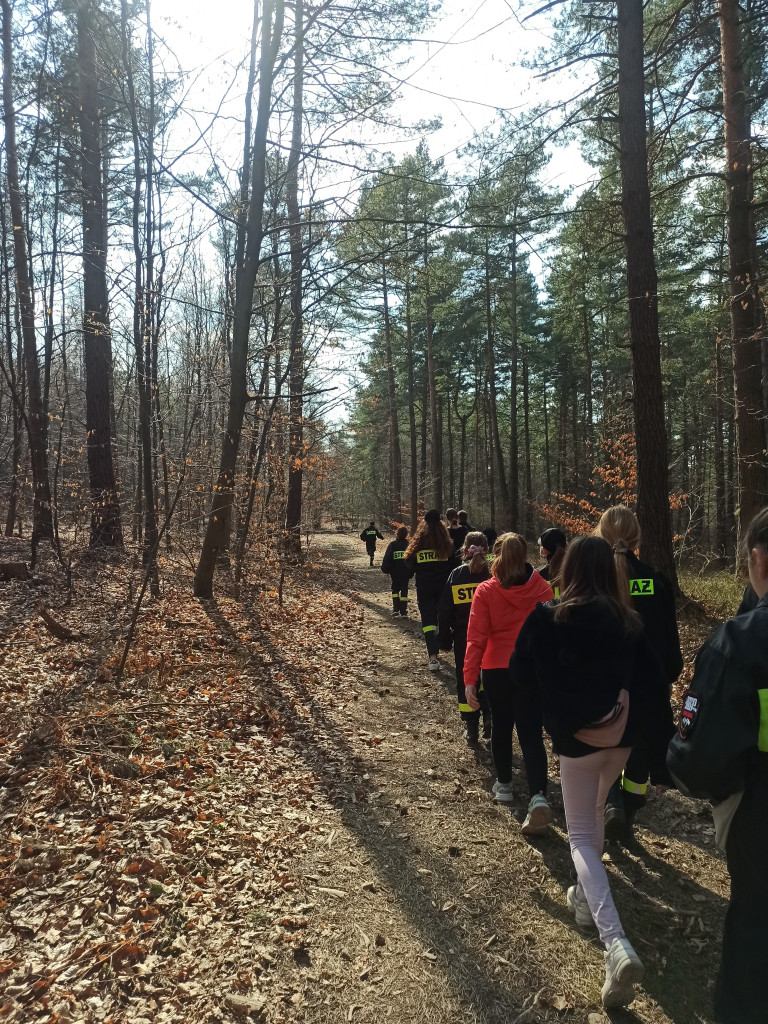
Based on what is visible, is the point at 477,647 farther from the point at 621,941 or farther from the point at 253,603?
the point at 253,603

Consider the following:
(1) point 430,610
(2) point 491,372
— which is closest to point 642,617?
(1) point 430,610

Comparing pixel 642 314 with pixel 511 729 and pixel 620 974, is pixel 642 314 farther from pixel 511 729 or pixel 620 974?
pixel 620 974

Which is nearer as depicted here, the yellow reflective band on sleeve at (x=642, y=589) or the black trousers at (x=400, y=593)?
the yellow reflective band on sleeve at (x=642, y=589)

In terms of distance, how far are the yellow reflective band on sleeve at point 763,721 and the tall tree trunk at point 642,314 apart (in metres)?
6.44

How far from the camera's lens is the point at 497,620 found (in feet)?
15.6

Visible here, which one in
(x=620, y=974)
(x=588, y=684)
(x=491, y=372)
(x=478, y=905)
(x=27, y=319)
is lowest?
(x=478, y=905)

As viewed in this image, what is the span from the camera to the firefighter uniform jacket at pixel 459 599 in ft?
20.5

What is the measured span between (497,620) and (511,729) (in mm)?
846

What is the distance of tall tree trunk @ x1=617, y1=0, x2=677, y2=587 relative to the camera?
25.1 ft

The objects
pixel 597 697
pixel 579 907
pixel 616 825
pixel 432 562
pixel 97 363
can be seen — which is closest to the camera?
pixel 597 697

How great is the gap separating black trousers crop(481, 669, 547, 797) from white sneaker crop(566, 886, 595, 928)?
93 centimetres

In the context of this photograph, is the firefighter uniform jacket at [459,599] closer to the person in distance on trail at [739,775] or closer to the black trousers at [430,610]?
the black trousers at [430,610]

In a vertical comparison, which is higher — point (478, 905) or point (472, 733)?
point (472, 733)

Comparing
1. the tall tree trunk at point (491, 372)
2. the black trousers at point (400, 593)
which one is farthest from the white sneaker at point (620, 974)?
the tall tree trunk at point (491, 372)
